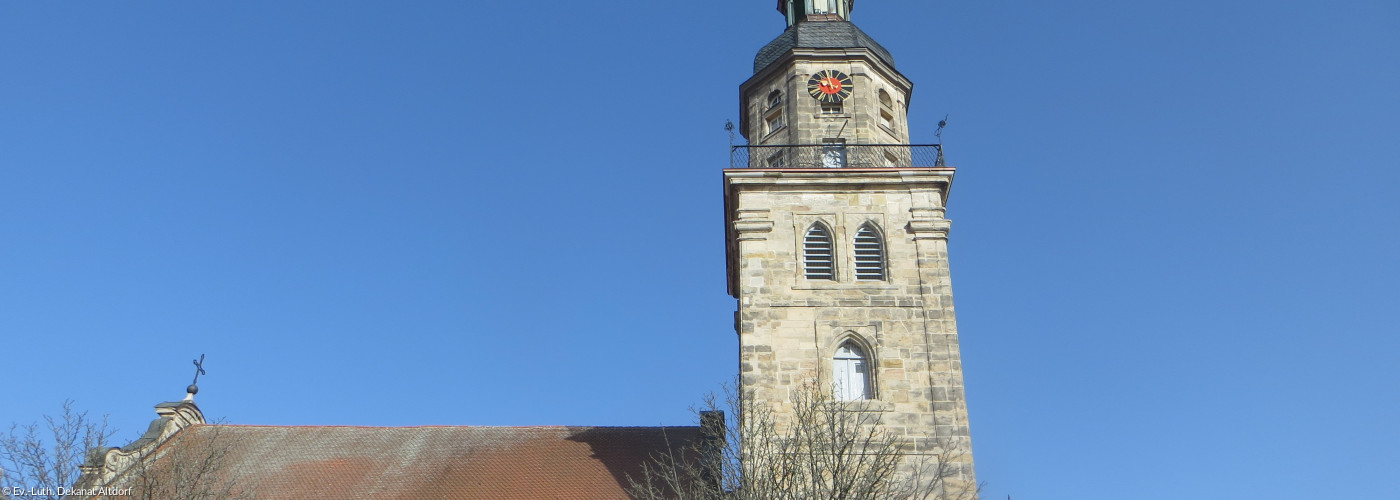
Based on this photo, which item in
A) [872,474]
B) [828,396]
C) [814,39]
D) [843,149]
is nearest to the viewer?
[872,474]

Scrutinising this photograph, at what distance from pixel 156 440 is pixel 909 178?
604 inches

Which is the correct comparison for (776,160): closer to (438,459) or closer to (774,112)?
(774,112)

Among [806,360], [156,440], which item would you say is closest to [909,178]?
[806,360]

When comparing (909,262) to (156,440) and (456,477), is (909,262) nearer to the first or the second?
(456,477)

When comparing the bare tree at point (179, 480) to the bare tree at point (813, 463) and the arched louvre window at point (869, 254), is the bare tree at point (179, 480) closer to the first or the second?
the bare tree at point (813, 463)

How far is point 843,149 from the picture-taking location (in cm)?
2330

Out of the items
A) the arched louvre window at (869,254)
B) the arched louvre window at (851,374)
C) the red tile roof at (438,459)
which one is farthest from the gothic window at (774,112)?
the red tile roof at (438,459)

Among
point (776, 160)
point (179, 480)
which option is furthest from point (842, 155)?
point (179, 480)

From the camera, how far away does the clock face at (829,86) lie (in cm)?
2392

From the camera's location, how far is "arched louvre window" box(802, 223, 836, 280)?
70.3 feet

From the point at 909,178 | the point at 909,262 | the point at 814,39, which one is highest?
the point at 814,39

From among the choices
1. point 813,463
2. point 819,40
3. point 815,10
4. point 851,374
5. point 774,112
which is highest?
point 815,10

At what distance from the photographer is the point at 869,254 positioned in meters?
21.6

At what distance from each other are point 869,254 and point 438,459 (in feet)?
28.2
